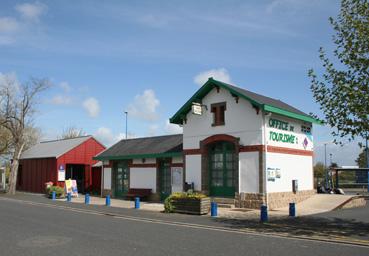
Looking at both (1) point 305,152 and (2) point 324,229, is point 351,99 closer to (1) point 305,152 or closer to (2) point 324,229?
(2) point 324,229

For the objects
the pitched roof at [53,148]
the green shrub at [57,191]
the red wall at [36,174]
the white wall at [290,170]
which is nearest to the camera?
the white wall at [290,170]

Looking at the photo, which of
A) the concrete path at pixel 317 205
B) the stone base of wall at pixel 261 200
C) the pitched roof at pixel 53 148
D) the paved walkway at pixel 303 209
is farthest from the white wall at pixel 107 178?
the concrete path at pixel 317 205

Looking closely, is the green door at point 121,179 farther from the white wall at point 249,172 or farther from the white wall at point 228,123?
the white wall at point 249,172

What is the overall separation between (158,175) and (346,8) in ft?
53.0

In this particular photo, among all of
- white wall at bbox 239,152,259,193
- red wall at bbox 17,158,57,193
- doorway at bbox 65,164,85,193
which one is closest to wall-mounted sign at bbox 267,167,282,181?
white wall at bbox 239,152,259,193

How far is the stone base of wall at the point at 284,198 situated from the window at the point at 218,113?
4.69 m

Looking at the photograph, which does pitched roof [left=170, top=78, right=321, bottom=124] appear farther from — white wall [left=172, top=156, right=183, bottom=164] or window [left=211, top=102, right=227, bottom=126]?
white wall [left=172, top=156, right=183, bottom=164]

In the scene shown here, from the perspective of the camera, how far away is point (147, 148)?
28438 millimetres

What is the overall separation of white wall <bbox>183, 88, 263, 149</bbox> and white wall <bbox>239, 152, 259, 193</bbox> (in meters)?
0.70

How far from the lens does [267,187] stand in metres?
20.1

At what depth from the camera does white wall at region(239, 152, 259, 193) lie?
20391mm

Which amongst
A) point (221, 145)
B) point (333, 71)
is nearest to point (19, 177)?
point (221, 145)

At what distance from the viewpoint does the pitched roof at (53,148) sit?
3509 centimetres

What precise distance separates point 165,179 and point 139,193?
7.18 feet
